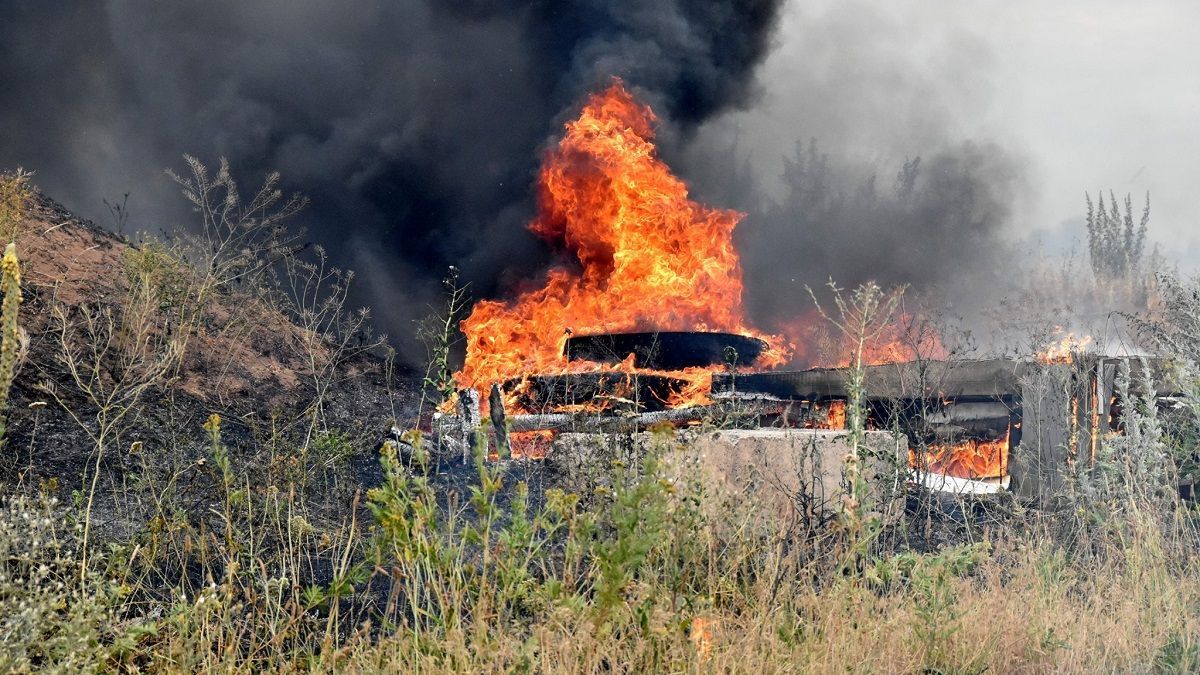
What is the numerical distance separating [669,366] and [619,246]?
325cm

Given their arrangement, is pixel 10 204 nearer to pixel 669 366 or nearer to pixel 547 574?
pixel 669 366

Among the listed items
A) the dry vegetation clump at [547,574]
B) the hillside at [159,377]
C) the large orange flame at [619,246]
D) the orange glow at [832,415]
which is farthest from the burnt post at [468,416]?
the orange glow at [832,415]

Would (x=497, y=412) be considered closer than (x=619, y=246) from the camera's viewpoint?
Yes

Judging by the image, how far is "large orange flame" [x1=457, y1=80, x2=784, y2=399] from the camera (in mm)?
12719

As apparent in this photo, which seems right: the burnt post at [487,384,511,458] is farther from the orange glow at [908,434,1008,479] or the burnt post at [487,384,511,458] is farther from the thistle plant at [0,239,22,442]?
the thistle plant at [0,239,22,442]

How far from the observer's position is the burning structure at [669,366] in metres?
7.09

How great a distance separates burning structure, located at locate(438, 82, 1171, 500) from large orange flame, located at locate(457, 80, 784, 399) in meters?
0.02

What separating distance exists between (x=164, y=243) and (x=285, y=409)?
3028 millimetres

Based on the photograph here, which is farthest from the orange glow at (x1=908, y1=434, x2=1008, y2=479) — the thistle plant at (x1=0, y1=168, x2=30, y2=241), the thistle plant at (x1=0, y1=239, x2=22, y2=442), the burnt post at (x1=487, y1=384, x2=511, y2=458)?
the thistle plant at (x1=0, y1=168, x2=30, y2=241)

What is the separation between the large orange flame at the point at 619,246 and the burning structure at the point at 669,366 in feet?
0.07

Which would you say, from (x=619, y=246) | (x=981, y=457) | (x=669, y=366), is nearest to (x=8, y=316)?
(x=981, y=457)

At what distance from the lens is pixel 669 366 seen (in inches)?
421

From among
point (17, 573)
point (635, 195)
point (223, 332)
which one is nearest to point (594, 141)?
point (635, 195)

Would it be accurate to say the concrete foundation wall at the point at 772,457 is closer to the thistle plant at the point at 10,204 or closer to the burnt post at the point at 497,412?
the burnt post at the point at 497,412
